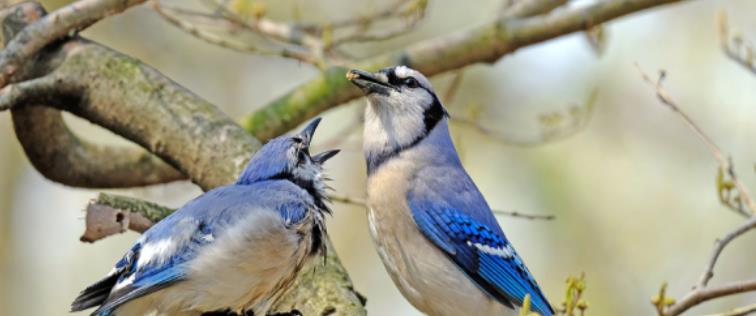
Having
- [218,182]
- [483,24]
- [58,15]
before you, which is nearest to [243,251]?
[218,182]

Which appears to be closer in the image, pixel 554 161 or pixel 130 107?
pixel 130 107

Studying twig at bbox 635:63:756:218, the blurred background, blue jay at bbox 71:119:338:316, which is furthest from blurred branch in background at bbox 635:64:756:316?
the blurred background

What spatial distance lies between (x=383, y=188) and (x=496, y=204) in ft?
12.1

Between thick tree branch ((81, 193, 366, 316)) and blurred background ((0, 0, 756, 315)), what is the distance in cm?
324

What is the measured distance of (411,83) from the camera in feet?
13.1

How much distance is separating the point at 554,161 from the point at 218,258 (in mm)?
4485

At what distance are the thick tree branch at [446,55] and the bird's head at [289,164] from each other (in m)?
0.33

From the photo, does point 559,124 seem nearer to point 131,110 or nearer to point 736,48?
point 736,48

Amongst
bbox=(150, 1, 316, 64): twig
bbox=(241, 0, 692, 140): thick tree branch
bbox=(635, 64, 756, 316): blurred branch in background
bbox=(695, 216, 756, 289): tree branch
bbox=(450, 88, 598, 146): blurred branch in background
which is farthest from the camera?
bbox=(450, 88, 598, 146): blurred branch in background

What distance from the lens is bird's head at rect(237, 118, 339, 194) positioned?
374 centimetres

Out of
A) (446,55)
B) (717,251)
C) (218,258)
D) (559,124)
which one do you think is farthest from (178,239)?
(559,124)

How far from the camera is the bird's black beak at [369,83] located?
3875 mm

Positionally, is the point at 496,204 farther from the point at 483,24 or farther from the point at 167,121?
the point at 167,121

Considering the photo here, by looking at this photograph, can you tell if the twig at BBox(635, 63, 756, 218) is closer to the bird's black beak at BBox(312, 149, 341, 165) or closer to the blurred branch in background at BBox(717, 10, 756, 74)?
the blurred branch in background at BBox(717, 10, 756, 74)
